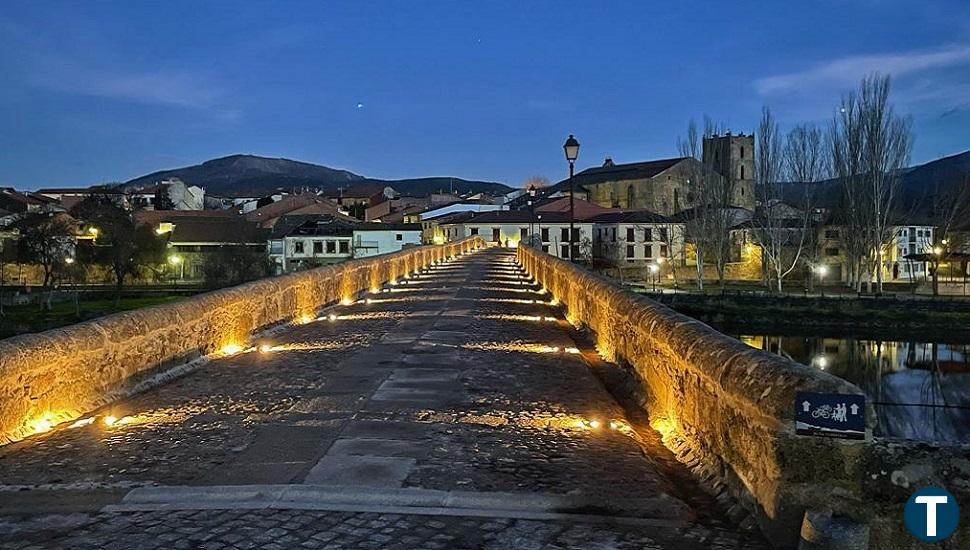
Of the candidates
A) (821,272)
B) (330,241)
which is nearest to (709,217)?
(821,272)

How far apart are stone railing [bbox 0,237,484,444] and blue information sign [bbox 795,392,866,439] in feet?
17.9

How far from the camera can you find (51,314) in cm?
4956

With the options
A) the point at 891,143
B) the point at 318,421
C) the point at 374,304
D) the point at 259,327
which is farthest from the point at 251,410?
the point at 891,143

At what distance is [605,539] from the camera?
13.4 feet

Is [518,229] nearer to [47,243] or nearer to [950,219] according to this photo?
[950,219]

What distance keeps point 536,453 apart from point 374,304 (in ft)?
42.6

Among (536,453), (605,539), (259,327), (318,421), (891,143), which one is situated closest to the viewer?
(605,539)

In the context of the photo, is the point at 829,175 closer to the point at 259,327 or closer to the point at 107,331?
the point at 259,327

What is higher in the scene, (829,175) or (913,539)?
(829,175)

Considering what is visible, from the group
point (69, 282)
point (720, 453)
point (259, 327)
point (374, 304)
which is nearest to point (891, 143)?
point (374, 304)

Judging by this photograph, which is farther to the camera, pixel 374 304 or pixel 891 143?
pixel 891 143

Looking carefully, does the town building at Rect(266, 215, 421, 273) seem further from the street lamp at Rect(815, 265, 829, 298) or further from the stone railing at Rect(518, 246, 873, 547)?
the stone railing at Rect(518, 246, 873, 547)

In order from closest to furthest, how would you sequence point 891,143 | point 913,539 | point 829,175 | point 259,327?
point 913,539
point 259,327
point 891,143
point 829,175

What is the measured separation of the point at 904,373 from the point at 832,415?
37.6 meters
